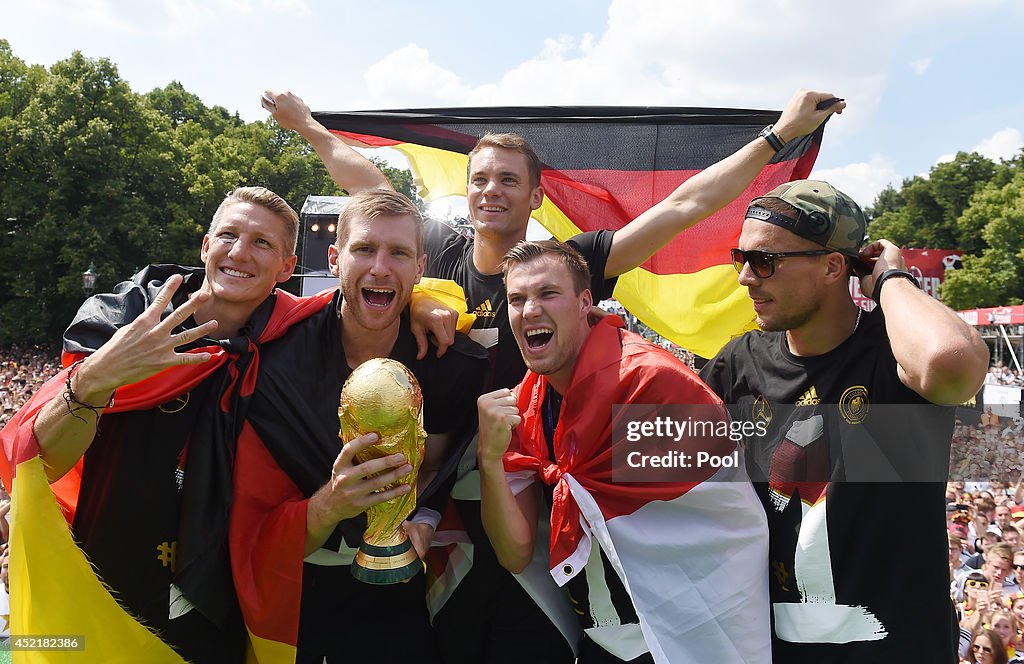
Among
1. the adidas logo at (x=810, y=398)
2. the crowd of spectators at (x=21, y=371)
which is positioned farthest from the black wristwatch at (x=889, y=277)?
the crowd of spectators at (x=21, y=371)

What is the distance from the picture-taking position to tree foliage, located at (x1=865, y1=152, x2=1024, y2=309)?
36.9 m

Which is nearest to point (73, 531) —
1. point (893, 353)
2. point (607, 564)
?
point (607, 564)

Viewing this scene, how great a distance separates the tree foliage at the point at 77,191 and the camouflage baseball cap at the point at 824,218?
32405 millimetres

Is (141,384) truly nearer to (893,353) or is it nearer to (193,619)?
(193,619)

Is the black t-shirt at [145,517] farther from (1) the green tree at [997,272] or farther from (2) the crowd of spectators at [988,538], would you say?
(1) the green tree at [997,272]

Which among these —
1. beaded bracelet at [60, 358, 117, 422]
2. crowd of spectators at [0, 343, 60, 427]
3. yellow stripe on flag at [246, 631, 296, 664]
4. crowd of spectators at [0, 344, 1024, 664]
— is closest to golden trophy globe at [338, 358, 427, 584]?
yellow stripe on flag at [246, 631, 296, 664]

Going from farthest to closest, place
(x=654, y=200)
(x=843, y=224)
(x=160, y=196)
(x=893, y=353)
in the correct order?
1. (x=160, y=196)
2. (x=654, y=200)
3. (x=843, y=224)
4. (x=893, y=353)

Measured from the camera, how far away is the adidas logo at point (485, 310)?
3391 millimetres

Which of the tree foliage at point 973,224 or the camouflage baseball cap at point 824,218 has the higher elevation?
the tree foliage at point 973,224

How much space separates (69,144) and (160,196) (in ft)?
14.8

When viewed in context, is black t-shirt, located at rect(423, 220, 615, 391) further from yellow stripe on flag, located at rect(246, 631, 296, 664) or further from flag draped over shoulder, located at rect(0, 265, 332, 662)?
yellow stripe on flag, located at rect(246, 631, 296, 664)

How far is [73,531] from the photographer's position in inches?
104

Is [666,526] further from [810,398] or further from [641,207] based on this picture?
[641,207]

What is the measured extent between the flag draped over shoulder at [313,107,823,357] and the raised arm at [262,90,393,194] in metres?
1.13
